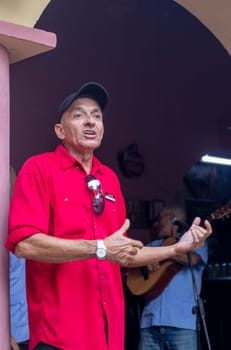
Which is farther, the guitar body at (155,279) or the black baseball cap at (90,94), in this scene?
the guitar body at (155,279)

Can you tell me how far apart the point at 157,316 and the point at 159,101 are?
342 centimetres

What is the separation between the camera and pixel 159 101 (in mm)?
8133

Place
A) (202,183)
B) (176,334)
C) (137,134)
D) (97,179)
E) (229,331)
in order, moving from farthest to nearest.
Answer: (202,183)
(137,134)
(229,331)
(176,334)
(97,179)

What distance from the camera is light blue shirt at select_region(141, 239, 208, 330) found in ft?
16.9

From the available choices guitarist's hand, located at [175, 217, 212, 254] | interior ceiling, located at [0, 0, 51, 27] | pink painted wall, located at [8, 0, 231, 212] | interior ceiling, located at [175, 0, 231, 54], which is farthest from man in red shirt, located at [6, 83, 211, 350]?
pink painted wall, located at [8, 0, 231, 212]

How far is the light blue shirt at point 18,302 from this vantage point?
3.96 metres

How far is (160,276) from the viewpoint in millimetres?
5492

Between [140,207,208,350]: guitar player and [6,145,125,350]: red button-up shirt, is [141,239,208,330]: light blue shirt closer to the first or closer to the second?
[140,207,208,350]: guitar player

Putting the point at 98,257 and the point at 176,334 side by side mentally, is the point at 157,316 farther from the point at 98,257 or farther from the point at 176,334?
the point at 98,257

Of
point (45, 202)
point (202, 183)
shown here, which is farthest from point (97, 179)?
point (202, 183)

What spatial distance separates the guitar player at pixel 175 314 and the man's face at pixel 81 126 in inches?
93.0

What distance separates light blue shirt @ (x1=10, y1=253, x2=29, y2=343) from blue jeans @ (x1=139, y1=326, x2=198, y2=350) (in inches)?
56.8

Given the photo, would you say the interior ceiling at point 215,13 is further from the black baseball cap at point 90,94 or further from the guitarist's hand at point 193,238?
the guitarist's hand at point 193,238

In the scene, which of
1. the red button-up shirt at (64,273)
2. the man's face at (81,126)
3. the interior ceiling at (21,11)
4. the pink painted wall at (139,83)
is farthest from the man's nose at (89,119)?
the pink painted wall at (139,83)
